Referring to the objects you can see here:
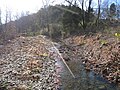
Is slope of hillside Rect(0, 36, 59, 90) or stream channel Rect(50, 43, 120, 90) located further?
stream channel Rect(50, 43, 120, 90)

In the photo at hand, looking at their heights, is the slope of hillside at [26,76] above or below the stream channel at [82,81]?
above

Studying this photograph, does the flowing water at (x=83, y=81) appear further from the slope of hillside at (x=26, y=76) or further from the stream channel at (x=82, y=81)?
the slope of hillside at (x=26, y=76)

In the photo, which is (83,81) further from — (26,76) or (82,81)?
(26,76)

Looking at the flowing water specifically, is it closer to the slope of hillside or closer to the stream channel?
the stream channel

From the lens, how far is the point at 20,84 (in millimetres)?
12188

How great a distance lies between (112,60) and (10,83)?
7.42 meters

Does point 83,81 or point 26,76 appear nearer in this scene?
point 83,81

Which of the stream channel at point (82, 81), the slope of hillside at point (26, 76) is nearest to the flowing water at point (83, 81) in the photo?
the stream channel at point (82, 81)

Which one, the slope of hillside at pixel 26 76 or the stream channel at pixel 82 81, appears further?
the stream channel at pixel 82 81

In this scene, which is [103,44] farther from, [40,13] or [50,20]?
[40,13]

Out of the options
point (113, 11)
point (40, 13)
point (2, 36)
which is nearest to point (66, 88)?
point (2, 36)

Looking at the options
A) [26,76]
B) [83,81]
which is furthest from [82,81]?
[26,76]

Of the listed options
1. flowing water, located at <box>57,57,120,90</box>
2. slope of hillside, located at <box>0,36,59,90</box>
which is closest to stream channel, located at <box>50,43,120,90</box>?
flowing water, located at <box>57,57,120,90</box>

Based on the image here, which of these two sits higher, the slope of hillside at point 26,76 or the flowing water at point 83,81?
the slope of hillside at point 26,76
